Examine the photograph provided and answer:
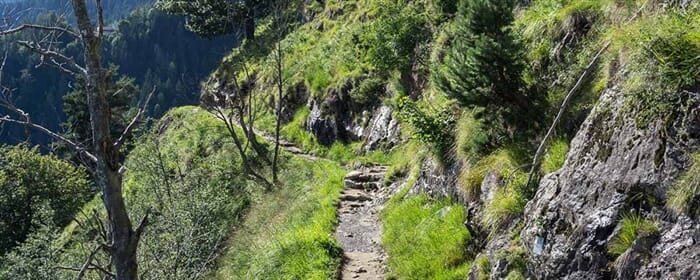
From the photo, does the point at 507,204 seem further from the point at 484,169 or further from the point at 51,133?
the point at 51,133

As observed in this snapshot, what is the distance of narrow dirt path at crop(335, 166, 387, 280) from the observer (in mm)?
9758

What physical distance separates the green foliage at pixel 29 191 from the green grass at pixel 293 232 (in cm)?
1812

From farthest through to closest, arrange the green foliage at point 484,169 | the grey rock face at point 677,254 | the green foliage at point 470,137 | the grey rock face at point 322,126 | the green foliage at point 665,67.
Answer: the grey rock face at point 322,126
the green foliage at point 470,137
the green foliage at point 484,169
the green foliage at point 665,67
the grey rock face at point 677,254

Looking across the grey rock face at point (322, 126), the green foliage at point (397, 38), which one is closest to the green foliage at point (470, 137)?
the green foliage at point (397, 38)

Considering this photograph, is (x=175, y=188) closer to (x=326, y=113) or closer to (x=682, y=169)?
(x=326, y=113)

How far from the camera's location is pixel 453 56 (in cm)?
849

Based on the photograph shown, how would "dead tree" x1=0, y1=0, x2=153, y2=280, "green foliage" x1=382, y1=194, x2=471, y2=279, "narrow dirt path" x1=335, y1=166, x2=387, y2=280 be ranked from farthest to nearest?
"narrow dirt path" x1=335, y1=166, x2=387, y2=280
"green foliage" x1=382, y1=194, x2=471, y2=279
"dead tree" x1=0, y1=0, x2=153, y2=280

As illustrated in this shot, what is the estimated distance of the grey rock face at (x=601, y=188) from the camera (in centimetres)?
467

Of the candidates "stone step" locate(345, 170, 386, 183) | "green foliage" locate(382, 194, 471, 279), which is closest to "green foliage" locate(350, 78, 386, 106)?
"stone step" locate(345, 170, 386, 183)

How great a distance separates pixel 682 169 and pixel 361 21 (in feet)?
71.6

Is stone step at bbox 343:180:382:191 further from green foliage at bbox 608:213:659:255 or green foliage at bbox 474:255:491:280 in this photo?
green foliage at bbox 608:213:659:255

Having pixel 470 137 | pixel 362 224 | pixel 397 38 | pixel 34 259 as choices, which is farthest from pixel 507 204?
pixel 34 259

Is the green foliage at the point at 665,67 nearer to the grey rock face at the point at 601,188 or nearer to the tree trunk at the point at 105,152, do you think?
the grey rock face at the point at 601,188

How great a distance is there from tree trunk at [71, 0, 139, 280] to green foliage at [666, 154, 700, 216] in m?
5.88
